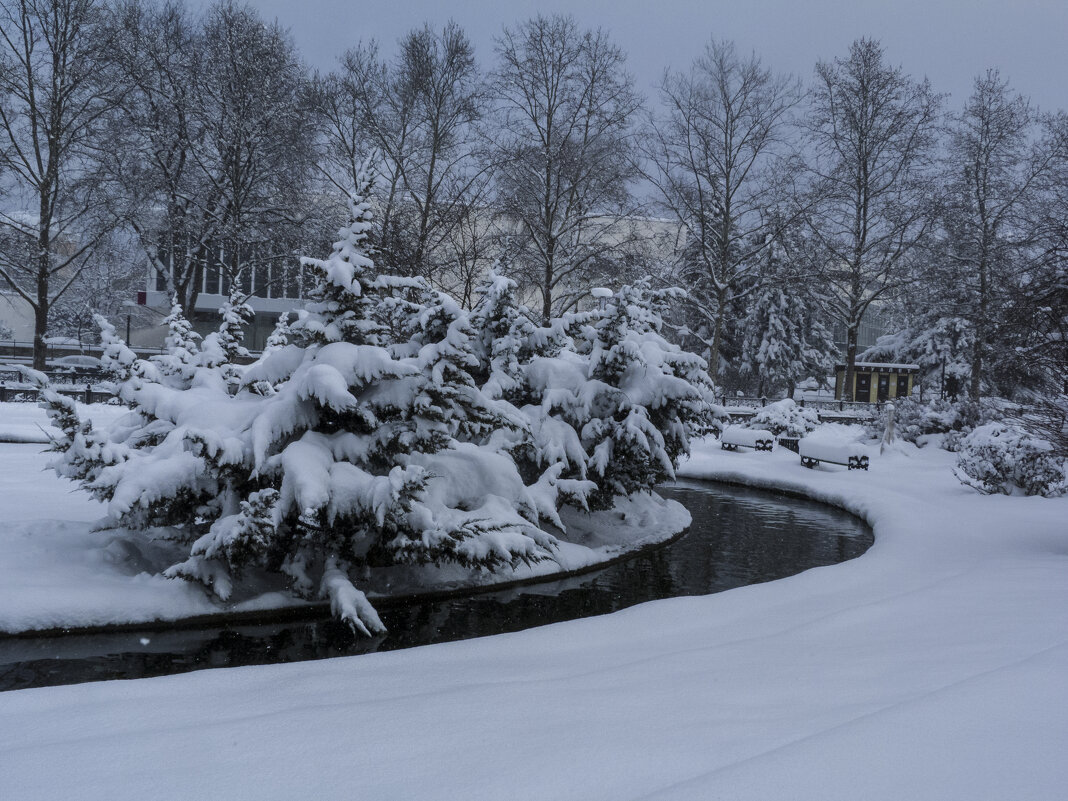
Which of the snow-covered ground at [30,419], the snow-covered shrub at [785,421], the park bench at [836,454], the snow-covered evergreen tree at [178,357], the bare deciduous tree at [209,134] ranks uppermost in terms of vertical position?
the bare deciduous tree at [209,134]

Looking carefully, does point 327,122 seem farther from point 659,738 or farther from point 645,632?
point 659,738

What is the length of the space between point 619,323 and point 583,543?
3.07 metres

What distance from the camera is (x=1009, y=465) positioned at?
13.6 meters

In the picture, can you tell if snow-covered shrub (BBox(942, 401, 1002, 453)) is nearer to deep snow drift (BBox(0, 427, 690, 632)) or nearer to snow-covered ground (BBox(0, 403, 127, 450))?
deep snow drift (BBox(0, 427, 690, 632))

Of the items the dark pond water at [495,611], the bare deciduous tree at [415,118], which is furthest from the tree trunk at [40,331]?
the dark pond water at [495,611]

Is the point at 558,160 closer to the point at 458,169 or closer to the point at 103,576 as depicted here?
the point at 458,169

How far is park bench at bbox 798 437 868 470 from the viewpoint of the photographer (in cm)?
1769

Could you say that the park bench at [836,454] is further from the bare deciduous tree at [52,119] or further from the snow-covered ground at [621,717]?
the bare deciduous tree at [52,119]

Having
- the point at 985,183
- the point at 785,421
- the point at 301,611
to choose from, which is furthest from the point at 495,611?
the point at 985,183

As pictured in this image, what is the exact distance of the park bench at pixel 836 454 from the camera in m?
17.7

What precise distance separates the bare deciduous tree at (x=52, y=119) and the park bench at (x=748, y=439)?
17.5m

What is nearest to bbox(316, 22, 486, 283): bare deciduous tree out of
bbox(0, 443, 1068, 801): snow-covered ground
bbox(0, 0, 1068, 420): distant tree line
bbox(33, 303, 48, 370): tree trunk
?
bbox(0, 0, 1068, 420): distant tree line

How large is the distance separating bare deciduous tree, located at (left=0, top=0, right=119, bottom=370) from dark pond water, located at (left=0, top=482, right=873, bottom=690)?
16.7m

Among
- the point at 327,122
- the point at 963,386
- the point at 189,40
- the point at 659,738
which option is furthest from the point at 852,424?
the point at 659,738
